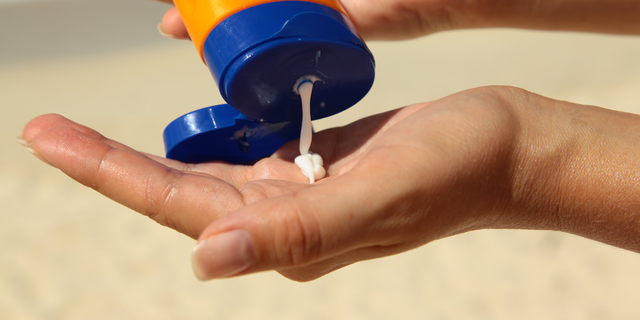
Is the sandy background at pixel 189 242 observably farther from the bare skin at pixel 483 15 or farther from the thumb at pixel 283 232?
the thumb at pixel 283 232

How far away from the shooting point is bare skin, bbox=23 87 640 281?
2.10 ft

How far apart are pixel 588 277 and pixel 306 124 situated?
1207 mm

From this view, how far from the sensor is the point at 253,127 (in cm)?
106

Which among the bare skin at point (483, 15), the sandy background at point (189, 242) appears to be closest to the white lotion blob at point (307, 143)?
the bare skin at point (483, 15)

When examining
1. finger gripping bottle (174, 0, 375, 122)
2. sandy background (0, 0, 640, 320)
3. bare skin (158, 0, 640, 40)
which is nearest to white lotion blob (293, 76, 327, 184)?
finger gripping bottle (174, 0, 375, 122)

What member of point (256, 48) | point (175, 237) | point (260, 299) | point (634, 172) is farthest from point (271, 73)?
point (175, 237)

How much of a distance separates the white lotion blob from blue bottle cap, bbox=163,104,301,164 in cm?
10

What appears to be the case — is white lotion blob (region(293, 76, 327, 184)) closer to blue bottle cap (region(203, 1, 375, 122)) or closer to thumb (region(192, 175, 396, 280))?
blue bottle cap (region(203, 1, 375, 122))

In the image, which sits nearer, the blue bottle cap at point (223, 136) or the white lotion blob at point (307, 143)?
the white lotion blob at point (307, 143)

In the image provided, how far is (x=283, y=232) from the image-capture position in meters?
0.62

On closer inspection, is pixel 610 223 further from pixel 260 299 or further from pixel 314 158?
pixel 260 299

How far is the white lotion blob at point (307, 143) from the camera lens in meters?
0.93

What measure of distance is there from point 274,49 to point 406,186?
33 cm

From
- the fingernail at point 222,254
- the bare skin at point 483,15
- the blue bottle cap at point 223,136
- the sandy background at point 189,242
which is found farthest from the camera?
the sandy background at point 189,242
